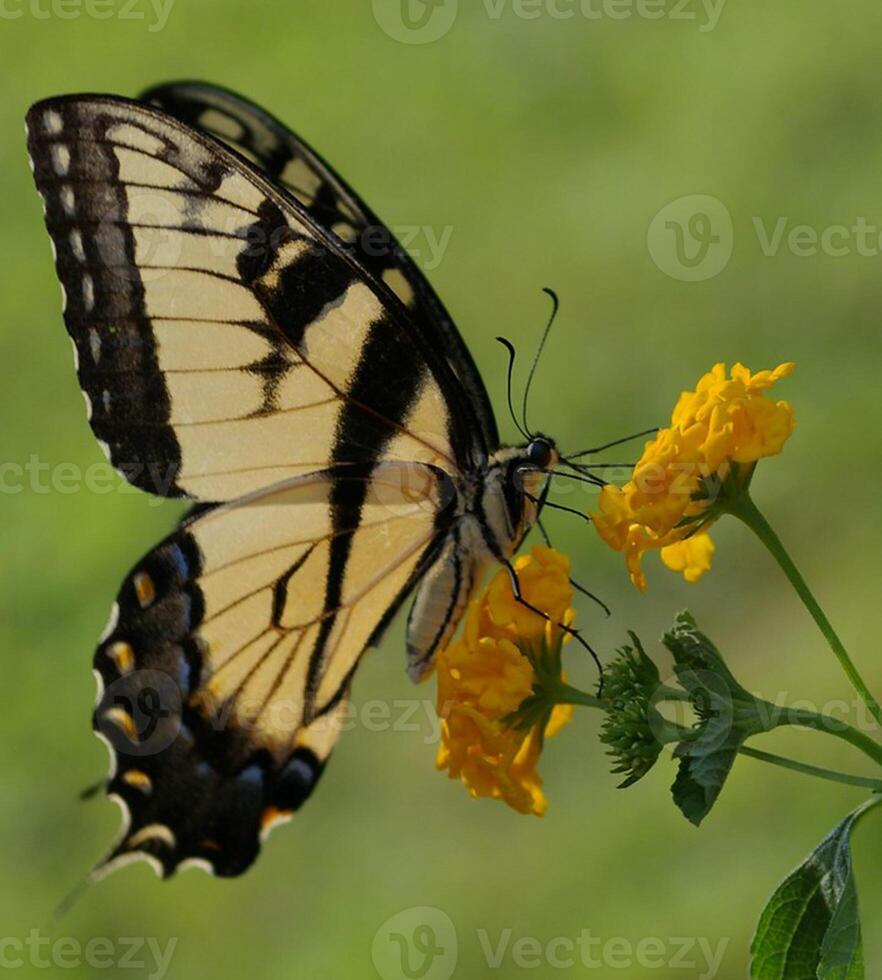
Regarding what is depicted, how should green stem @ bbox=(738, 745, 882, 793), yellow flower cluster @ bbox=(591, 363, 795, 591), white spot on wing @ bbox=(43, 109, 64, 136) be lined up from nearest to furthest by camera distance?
green stem @ bbox=(738, 745, 882, 793) < yellow flower cluster @ bbox=(591, 363, 795, 591) < white spot on wing @ bbox=(43, 109, 64, 136)

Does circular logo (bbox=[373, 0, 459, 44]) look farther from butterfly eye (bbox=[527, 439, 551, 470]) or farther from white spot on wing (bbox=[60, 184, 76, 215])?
butterfly eye (bbox=[527, 439, 551, 470])

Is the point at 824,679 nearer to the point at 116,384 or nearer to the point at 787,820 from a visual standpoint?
the point at 787,820

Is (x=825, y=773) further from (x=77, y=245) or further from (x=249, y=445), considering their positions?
(x=77, y=245)

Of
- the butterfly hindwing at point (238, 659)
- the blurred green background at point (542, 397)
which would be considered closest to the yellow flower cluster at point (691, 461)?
the butterfly hindwing at point (238, 659)

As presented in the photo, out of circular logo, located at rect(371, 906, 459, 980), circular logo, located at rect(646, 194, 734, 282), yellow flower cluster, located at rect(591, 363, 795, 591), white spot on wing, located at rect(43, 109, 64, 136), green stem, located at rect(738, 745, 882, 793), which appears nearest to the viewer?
green stem, located at rect(738, 745, 882, 793)

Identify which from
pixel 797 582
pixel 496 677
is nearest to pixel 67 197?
pixel 496 677

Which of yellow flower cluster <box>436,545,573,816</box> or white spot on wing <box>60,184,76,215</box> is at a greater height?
white spot on wing <box>60,184,76,215</box>

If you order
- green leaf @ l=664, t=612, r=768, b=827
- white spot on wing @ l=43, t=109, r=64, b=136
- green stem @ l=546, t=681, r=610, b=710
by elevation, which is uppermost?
white spot on wing @ l=43, t=109, r=64, b=136

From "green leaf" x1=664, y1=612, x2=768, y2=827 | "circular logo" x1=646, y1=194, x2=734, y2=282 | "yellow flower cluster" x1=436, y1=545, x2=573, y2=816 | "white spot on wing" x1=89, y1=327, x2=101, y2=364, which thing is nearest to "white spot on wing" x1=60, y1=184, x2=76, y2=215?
"white spot on wing" x1=89, y1=327, x2=101, y2=364
